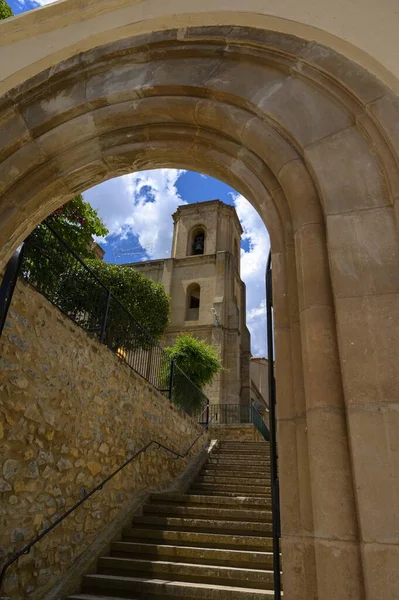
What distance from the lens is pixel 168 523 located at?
6.34 metres

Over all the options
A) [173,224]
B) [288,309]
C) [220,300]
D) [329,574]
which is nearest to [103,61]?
[288,309]

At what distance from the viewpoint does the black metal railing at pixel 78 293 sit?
546 cm

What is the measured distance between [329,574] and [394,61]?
7.93 ft

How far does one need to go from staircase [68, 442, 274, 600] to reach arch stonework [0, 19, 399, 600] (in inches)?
138

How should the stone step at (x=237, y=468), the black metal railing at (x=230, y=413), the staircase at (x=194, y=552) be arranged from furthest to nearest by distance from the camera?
the black metal railing at (x=230, y=413)
the stone step at (x=237, y=468)
the staircase at (x=194, y=552)

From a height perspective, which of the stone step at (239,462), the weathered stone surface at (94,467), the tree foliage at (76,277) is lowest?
the weathered stone surface at (94,467)

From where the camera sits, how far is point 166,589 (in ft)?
15.3

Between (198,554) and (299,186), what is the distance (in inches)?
197

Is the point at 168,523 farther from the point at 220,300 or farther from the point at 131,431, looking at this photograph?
the point at 220,300

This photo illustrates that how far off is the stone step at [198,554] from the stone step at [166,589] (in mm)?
484

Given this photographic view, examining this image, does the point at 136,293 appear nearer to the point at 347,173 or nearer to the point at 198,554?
the point at 198,554

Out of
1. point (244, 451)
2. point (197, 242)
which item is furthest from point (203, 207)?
point (244, 451)

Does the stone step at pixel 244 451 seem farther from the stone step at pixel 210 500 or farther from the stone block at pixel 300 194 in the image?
the stone block at pixel 300 194

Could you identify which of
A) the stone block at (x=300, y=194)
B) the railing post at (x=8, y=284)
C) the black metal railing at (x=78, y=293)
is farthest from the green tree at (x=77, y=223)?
the stone block at (x=300, y=194)
